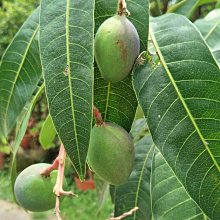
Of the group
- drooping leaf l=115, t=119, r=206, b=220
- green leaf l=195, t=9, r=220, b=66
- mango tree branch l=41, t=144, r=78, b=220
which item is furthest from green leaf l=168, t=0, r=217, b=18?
mango tree branch l=41, t=144, r=78, b=220

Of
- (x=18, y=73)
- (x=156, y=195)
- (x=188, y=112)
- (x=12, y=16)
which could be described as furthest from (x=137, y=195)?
(x=12, y=16)

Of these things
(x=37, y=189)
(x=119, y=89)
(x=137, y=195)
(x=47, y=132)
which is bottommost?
(x=137, y=195)

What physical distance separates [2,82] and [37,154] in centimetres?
383

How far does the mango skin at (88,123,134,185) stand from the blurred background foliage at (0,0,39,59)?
384 centimetres

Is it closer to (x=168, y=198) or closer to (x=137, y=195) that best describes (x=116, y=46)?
(x=168, y=198)

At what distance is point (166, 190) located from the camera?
90 cm

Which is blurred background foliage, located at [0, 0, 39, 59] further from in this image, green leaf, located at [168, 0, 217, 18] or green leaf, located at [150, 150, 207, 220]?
green leaf, located at [150, 150, 207, 220]

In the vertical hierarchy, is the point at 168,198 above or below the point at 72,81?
below

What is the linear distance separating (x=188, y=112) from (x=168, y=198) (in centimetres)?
27

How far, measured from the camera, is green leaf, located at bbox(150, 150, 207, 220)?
0.86 m

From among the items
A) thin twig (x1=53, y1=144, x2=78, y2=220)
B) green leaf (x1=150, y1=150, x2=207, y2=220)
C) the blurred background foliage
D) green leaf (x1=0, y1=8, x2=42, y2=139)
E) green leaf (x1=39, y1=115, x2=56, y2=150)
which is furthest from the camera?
the blurred background foliage

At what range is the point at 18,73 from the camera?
1.02 m

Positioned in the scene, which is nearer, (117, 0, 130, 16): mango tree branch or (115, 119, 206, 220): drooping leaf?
(117, 0, 130, 16): mango tree branch

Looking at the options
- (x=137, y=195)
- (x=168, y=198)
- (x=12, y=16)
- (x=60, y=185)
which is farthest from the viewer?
(x=12, y=16)
